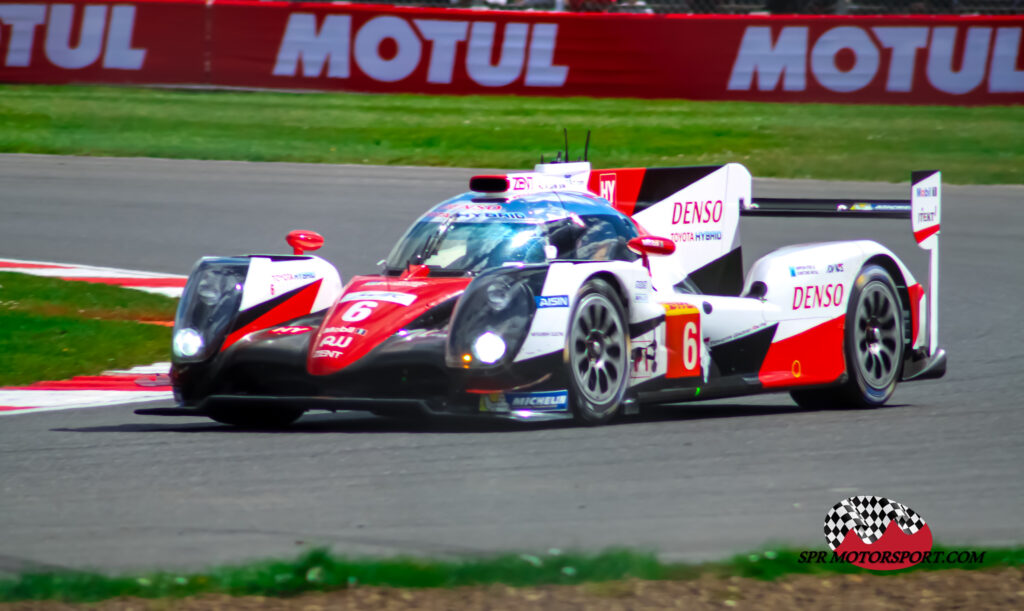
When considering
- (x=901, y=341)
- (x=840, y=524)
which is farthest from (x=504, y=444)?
(x=901, y=341)

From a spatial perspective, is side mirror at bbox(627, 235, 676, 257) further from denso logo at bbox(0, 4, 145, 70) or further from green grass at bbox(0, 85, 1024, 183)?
denso logo at bbox(0, 4, 145, 70)

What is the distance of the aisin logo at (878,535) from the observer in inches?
194

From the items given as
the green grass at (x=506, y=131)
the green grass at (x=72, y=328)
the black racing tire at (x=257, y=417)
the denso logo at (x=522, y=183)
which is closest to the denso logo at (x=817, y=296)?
the denso logo at (x=522, y=183)

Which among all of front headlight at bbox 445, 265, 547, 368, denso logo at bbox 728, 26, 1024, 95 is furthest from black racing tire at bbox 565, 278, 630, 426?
denso logo at bbox 728, 26, 1024, 95

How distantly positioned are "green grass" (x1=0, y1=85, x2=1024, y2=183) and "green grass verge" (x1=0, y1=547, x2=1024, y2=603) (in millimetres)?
14578

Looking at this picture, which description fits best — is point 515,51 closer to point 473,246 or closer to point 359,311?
point 473,246

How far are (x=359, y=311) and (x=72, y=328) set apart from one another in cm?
414

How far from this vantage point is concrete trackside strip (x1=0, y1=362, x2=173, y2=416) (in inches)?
337

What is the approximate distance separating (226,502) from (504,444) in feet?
5.19

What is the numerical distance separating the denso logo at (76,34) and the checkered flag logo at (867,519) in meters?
19.0

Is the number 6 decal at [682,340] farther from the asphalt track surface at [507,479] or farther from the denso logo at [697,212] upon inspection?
the denso logo at [697,212]

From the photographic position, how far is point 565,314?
728 cm

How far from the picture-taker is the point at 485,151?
809 inches

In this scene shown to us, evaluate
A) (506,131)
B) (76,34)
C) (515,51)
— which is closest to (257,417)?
(506,131)
